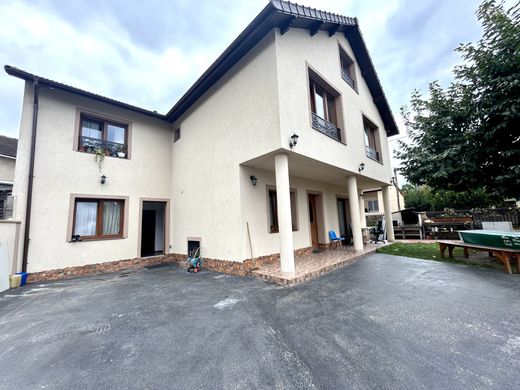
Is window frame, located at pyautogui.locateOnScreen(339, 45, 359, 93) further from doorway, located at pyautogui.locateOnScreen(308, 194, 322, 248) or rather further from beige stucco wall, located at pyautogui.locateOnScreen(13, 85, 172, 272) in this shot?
beige stucco wall, located at pyautogui.locateOnScreen(13, 85, 172, 272)

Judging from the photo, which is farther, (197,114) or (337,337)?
(197,114)

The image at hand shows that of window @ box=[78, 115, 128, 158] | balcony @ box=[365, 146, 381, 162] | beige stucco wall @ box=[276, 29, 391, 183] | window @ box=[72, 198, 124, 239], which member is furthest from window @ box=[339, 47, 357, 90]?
window @ box=[72, 198, 124, 239]

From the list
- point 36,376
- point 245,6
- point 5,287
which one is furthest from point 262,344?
point 245,6

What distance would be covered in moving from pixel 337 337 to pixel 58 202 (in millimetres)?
8678

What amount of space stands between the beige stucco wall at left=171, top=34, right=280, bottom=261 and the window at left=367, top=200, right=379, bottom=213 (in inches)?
919

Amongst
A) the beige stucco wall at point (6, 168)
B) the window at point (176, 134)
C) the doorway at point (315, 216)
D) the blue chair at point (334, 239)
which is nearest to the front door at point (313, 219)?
the doorway at point (315, 216)

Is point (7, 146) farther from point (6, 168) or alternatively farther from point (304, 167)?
point (304, 167)

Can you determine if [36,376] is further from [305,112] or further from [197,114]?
[197,114]

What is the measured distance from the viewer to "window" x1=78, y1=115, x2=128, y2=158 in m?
7.33

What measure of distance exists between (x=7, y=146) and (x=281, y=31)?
601 inches

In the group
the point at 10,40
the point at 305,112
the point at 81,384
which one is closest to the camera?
the point at 81,384

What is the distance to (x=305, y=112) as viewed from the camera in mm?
5863

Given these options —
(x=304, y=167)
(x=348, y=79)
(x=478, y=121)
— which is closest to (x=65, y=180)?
(x=304, y=167)

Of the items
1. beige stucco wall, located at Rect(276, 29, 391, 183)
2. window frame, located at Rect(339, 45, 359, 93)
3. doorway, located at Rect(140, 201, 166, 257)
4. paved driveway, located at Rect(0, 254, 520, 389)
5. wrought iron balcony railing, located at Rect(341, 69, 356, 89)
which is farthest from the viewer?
doorway, located at Rect(140, 201, 166, 257)
